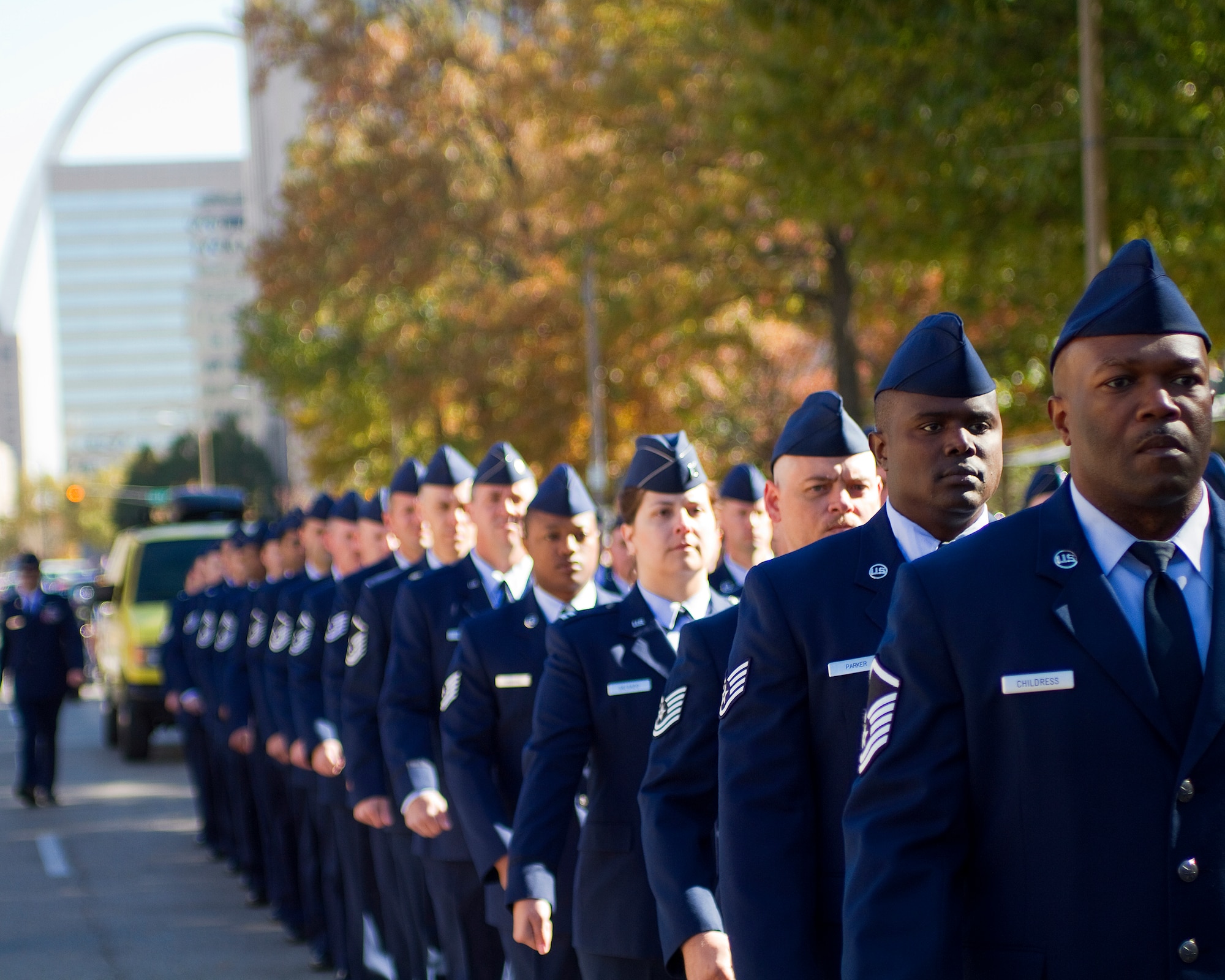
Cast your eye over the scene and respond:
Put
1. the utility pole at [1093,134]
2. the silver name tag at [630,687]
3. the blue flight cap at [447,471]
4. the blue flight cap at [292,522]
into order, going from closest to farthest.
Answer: the silver name tag at [630,687]
the blue flight cap at [447,471]
the blue flight cap at [292,522]
the utility pole at [1093,134]

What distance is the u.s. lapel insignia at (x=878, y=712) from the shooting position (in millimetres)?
2732

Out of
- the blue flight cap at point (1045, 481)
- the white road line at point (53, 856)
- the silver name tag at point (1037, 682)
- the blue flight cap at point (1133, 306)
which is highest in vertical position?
the blue flight cap at point (1133, 306)

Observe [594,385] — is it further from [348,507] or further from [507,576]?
[507,576]

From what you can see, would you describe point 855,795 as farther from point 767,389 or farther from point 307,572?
point 767,389

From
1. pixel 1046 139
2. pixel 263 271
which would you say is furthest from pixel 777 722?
pixel 263 271

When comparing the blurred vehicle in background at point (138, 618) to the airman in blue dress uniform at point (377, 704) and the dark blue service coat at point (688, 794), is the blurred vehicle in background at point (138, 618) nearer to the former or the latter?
the airman in blue dress uniform at point (377, 704)

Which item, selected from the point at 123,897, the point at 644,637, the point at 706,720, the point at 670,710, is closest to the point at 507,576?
the point at 644,637

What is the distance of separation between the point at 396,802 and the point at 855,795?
475 centimetres

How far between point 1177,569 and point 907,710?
1.40 feet

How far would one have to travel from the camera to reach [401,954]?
7.91 meters

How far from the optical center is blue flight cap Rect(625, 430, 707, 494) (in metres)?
5.30

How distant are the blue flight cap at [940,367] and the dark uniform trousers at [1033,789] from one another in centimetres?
60

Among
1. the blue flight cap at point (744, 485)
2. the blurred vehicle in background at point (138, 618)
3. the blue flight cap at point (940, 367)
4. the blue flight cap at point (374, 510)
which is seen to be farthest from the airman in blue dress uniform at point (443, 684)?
the blurred vehicle in background at point (138, 618)

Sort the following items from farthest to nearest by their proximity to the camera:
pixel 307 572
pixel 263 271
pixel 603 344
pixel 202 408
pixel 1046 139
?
1. pixel 202 408
2. pixel 263 271
3. pixel 603 344
4. pixel 1046 139
5. pixel 307 572
